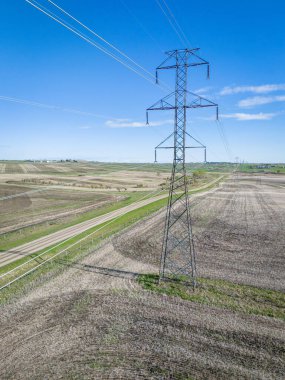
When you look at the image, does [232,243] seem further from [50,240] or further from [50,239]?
[50,239]

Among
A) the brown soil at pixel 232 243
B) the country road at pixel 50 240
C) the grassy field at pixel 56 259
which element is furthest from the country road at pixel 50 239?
the brown soil at pixel 232 243

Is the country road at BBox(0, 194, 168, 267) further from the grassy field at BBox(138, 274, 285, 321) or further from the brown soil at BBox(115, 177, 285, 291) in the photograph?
the grassy field at BBox(138, 274, 285, 321)

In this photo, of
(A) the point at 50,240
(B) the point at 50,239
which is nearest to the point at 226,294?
(A) the point at 50,240

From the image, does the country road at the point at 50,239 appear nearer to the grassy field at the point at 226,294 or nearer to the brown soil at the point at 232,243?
the brown soil at the point at 232,243

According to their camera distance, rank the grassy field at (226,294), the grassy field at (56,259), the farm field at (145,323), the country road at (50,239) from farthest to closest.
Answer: the country road at (50,239)
the grassy field at (56,259)
the grassy field at (226,294)
the farm field at (145,323)

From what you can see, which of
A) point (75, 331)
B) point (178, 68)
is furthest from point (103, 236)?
point (178, 68)

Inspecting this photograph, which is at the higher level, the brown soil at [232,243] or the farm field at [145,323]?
the brown soil at [232,243]

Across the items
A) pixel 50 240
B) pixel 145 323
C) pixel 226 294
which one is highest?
pixel 50 240

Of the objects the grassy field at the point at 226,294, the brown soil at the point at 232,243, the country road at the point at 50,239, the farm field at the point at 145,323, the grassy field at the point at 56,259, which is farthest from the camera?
the country road at the point at 50,239
